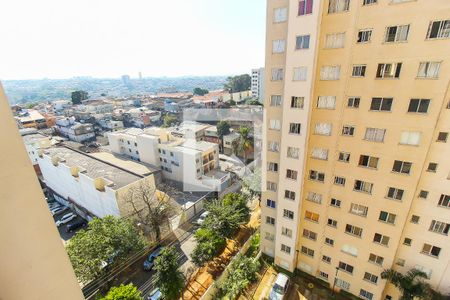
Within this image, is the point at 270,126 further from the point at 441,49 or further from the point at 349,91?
the point at 441,49

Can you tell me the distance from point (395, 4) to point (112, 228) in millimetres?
24745

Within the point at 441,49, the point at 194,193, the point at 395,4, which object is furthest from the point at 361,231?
the point at 194,193

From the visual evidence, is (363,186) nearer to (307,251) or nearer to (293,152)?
(293,152)

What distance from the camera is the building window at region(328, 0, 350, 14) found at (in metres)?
11.7

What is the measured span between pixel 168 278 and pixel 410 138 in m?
18.0

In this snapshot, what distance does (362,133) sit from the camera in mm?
13094

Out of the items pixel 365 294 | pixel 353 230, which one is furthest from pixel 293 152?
pixel 365 294

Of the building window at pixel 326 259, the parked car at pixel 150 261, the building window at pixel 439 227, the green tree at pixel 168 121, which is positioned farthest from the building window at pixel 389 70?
the green tree at pixel 168 121

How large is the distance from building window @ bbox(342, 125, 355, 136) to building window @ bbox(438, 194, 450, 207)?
230 inches

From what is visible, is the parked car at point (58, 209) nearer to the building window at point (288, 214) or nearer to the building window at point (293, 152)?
the building window at point (288, 214)

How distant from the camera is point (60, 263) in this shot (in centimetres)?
313

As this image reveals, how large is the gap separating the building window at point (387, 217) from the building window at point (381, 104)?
6579 millimetres

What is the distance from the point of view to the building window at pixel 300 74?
43.0 ft

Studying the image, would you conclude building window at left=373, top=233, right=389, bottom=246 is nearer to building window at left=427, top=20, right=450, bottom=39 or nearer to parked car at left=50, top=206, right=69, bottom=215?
building window at left=427, top=20, right=450, bottom=39
